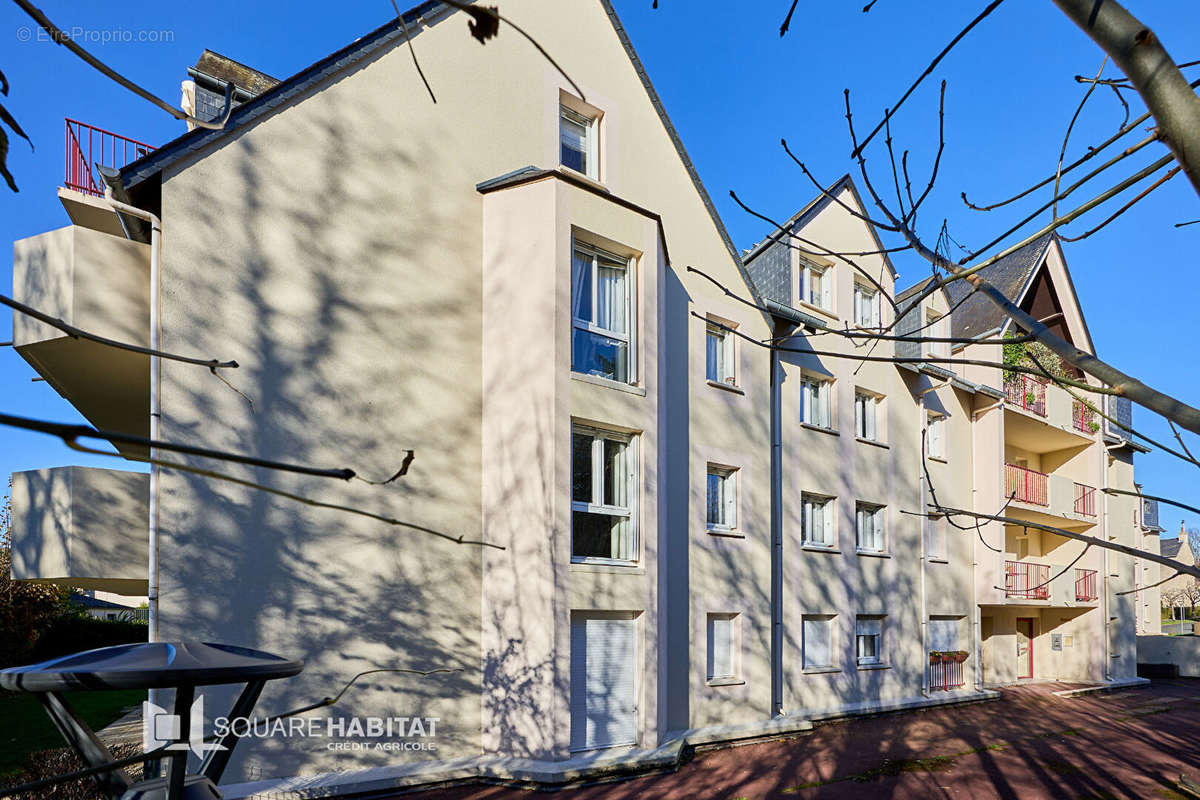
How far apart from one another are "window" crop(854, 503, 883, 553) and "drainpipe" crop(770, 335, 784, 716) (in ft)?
12.0

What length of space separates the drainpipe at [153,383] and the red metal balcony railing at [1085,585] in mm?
26661

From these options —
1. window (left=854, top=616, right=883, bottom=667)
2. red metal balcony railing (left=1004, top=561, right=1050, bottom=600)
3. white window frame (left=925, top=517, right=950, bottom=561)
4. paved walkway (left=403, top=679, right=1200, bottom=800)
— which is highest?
white window frame (left=925, top=517, right=950, bottom=561)

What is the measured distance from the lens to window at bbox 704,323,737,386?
16844 mm

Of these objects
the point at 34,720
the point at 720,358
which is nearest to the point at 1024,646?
the point at 720,358

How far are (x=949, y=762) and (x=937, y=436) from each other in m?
11.4

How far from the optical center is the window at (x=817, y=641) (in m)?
18.5

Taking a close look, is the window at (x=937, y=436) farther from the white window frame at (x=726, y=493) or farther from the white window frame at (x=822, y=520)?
the white window frame at (x=726, y=493)

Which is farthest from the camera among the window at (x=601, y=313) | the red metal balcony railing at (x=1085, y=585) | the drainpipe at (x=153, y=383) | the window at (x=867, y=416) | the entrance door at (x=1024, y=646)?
the entrance door at (x=1024, y=646)

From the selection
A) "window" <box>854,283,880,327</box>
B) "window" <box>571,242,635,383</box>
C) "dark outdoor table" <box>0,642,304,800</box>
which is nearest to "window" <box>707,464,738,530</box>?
"window" <box>571,242,635,383</box>

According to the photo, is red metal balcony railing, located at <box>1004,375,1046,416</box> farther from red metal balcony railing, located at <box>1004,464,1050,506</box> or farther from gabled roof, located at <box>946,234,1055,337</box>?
red metal balcony railing, located at <box>1004,464,1050,506</box>

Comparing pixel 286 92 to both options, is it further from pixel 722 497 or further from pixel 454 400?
pixel 722 497

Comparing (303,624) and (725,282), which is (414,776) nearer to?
(303,624)

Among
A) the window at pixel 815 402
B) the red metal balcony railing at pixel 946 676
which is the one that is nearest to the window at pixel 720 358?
the window at pixel 815 402

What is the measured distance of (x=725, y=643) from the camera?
627 inches
